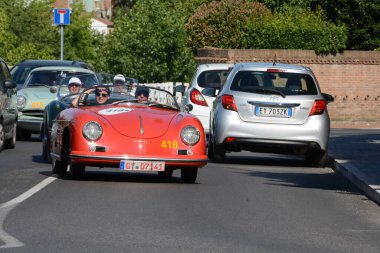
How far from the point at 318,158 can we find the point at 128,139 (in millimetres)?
6208

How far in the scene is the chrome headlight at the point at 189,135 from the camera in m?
17.4

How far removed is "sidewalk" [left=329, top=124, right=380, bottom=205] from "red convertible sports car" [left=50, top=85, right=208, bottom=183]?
7.38ft

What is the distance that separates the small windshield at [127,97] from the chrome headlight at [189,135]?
40.7 inches

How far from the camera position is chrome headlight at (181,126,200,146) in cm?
1736

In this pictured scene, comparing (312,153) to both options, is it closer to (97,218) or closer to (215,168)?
(215,168)

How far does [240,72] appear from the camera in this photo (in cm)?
2248

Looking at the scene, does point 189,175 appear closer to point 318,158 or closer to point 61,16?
point 318,158

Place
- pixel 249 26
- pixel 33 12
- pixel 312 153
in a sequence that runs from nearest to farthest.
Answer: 1. pixel 312 153
2. pixel 249 26
3. pixel 33 12

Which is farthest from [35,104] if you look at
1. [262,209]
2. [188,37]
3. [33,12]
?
[33,12]

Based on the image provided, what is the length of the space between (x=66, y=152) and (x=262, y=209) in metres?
4.19

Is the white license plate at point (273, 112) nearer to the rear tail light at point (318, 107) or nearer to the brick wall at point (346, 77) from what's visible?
the rear tail light at point (318, 107)

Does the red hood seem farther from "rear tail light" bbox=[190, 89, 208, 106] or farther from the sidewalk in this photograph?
"rear tail light" bbox=[190, 89, 208, 106]

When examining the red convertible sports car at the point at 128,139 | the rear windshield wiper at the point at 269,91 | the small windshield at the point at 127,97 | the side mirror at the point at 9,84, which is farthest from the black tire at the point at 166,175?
the side mirror at the point at 9,84

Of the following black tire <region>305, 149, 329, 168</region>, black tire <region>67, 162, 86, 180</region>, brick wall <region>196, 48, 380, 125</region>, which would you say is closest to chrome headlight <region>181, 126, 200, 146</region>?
black tire <region>67, 162, 86, 180</region>
